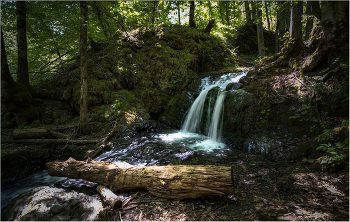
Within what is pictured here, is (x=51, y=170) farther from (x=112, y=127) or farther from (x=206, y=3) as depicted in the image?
(x=206, y=3)

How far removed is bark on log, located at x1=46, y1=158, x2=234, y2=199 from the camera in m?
2.75

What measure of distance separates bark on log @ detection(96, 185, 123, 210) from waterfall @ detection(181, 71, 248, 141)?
440 centimetres

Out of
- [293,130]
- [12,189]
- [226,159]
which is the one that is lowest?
[12,189]

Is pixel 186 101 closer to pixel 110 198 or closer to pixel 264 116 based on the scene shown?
pixel 264 116

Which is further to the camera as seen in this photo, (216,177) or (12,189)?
(12,189)

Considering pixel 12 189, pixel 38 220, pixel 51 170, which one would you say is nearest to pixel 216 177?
pixel 38 220

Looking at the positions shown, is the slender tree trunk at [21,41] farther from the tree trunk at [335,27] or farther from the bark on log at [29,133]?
the tree trunk at [335,27]

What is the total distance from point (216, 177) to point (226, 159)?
2059 millimetres

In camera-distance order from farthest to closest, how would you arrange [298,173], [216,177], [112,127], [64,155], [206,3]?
[206,3] → [112,127] → [64,155] → [298,173] → [216,177]

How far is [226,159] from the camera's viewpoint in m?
4.64

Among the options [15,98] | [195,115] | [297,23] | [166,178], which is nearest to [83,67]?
[15,98]

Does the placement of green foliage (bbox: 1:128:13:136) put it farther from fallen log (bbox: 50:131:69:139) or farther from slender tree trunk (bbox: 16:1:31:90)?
slender tree trunk (bbox: 16:1:31:90)

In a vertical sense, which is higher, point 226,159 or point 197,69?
point 197,69

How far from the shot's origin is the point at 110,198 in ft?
9.43
